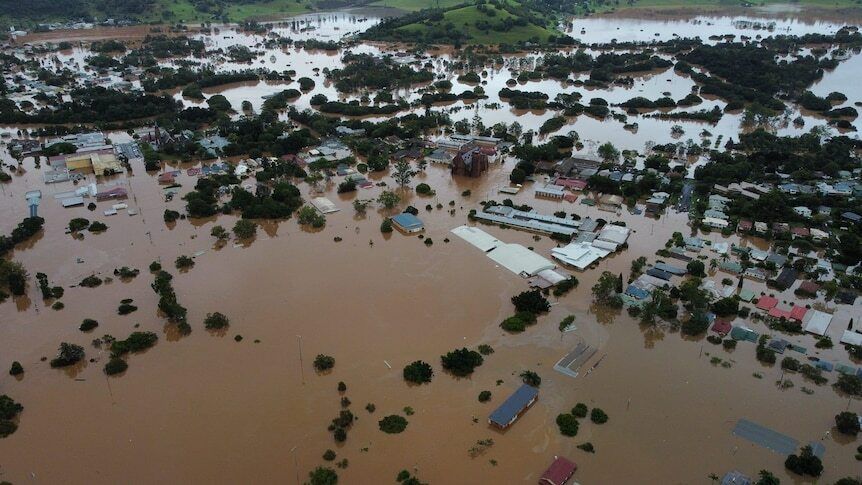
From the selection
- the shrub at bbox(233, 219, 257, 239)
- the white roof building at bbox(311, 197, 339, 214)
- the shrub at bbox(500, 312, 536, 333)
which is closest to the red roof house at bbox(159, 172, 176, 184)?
the shrub at bbox(233, 219, 257, 239)

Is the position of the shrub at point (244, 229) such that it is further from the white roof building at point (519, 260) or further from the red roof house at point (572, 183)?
the red roof house at point (572, 183)

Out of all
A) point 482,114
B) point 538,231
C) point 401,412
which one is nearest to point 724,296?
point 538,231

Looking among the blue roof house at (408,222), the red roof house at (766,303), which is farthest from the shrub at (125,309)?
the red roof house at (766,303)

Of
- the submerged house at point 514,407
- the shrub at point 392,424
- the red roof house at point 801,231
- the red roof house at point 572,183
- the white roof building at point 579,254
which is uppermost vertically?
the red roof house at point 572,183

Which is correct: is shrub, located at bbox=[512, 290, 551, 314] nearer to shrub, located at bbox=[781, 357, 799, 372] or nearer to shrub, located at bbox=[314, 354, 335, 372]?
shrub, located at bbox=[314, 354, 335, 372]

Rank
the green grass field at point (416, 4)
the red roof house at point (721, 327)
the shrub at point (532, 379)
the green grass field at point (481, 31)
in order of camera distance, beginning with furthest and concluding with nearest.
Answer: the green grass field at point (416, 4)
the green grass field at point (481, 31)
the red roof house at point (721, 327)
the shrub at point (532, 379)

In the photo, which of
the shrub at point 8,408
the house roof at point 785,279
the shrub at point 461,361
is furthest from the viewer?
the house roof at point 785,279

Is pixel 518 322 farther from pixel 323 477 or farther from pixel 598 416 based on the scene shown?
pixel 323 477
